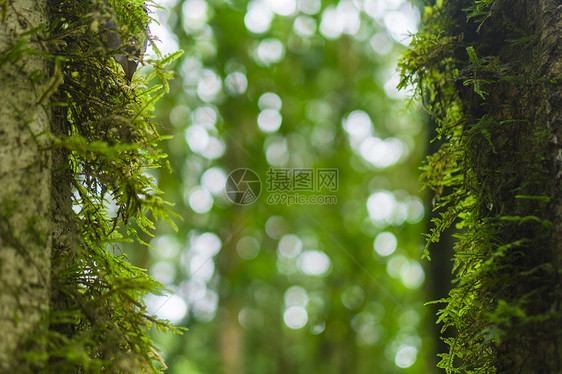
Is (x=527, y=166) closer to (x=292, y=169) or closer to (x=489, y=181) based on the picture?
(x=489, y=181)

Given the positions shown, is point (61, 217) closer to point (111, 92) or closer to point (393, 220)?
point (111, 92)

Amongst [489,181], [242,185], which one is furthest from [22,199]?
[242,185]

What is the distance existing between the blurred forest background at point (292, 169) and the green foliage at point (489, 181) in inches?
357

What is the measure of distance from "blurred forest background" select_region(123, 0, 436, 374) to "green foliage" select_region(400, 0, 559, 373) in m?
9.06

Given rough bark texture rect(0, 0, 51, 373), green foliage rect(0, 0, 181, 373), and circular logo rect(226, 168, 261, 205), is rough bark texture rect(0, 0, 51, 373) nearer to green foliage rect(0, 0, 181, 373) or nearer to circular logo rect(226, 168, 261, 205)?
green foliage rect(0, 0, 181, 373)

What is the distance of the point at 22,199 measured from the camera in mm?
1359

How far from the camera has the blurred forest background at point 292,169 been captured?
11234 millimetres

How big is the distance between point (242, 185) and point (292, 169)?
1674 millimetres

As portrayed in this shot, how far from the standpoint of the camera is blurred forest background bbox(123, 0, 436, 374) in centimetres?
1123

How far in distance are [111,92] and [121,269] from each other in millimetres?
932

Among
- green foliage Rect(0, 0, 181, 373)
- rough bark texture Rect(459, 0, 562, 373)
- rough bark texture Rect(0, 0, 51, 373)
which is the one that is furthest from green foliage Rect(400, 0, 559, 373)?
rough bark texture Rect(0, 0, 51, 373)

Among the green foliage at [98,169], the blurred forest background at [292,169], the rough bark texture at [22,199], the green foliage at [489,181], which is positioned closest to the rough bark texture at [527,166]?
the green foliage at [489,181]

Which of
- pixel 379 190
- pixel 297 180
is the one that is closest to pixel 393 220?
pixel 379 190

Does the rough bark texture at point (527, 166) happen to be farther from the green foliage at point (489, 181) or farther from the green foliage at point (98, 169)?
the green foliage at point (98, 169)
